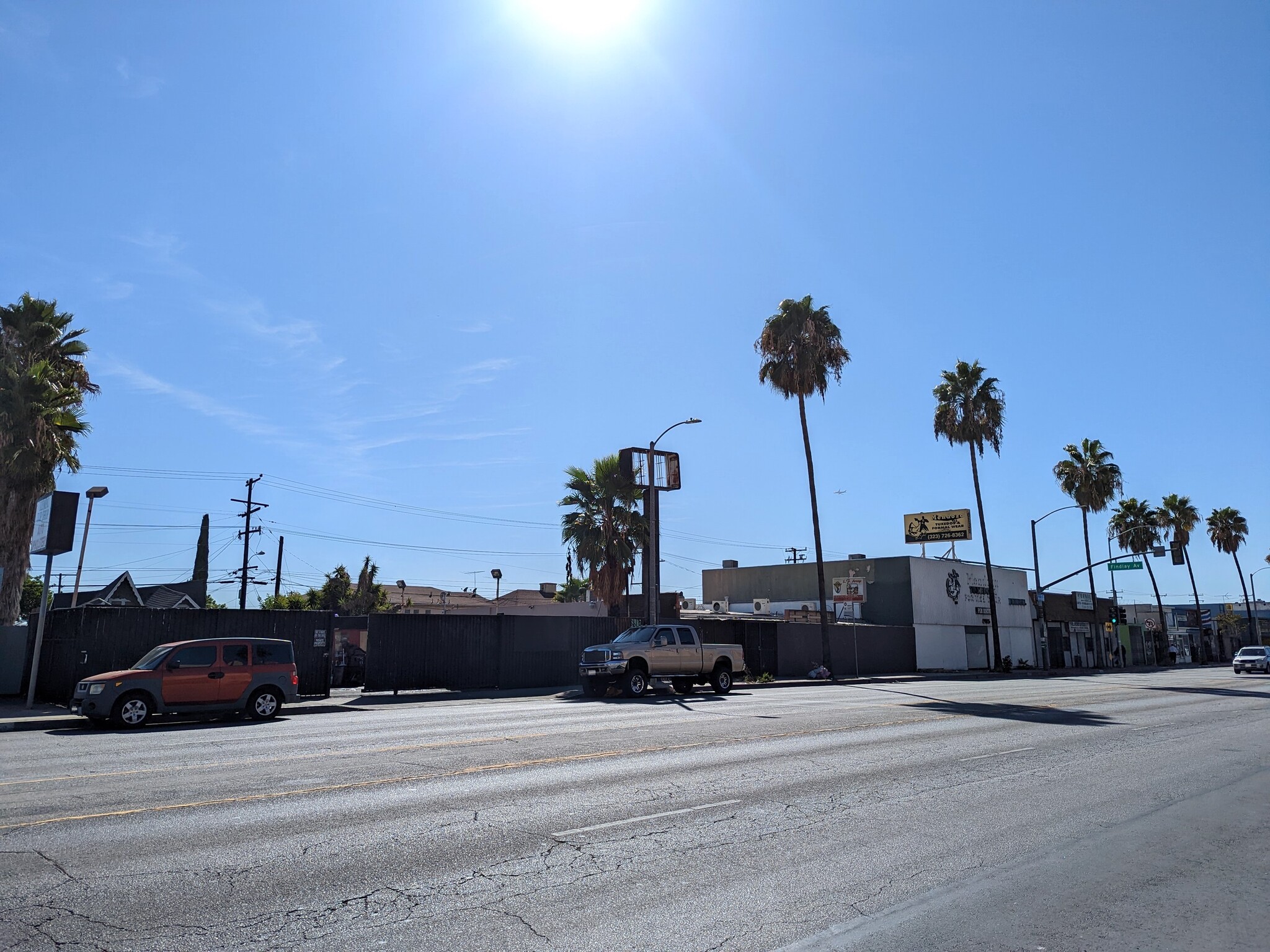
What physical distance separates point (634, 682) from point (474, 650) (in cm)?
639

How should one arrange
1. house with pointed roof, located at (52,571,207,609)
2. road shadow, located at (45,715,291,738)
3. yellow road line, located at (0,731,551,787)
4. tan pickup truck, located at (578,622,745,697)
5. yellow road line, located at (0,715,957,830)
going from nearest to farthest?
yellow road line, located at (0,715,957,830) → yellow road line, located at (0,731,551,787) → road shadow, located at (45,715,291,738) → tan pickup truck, located at (578,622,745,697) → house with pointed roof, located at (52,571,207,609)

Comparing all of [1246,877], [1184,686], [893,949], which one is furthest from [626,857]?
[1184,686]

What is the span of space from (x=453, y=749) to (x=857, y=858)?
7552mm

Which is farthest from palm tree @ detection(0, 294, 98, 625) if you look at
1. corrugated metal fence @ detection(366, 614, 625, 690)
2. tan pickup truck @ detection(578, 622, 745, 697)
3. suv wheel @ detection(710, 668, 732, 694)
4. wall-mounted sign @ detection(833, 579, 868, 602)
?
wall-mounted sign @ detection(833, 579, 868, 602)

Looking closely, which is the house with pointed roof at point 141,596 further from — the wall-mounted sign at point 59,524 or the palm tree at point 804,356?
the palm tree at point 804,356

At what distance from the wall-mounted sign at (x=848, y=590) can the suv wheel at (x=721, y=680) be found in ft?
53.0

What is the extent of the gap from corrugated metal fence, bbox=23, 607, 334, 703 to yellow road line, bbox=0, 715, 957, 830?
12.6 meters

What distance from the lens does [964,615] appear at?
55688 millimetres

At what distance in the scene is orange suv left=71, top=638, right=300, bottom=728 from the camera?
16859 mm

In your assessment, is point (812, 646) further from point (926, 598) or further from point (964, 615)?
point (964, 615)

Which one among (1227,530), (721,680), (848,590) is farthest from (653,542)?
(1227,530)

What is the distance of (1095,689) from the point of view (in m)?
29.5

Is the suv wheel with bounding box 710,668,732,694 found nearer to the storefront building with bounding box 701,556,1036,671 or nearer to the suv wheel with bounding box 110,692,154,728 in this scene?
the suv wheel with bounding box 110,692,154,728

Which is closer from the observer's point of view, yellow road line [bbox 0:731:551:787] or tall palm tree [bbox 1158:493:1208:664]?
yellow road line [bbox 0:731:551:787]
